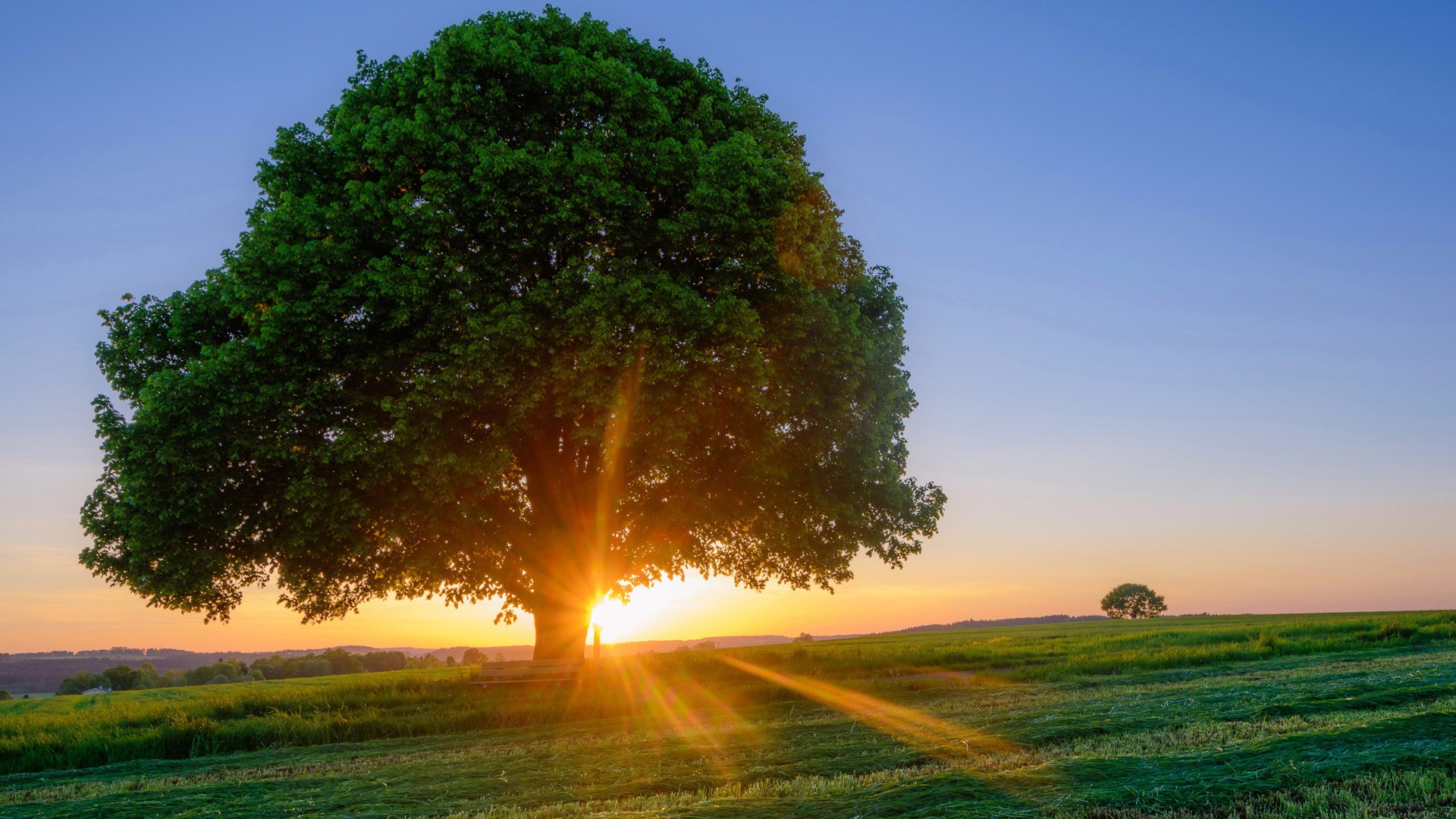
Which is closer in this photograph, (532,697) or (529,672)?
(532,697)

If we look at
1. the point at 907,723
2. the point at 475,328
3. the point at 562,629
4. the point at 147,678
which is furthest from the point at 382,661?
the point at 907,723

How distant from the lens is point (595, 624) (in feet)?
116

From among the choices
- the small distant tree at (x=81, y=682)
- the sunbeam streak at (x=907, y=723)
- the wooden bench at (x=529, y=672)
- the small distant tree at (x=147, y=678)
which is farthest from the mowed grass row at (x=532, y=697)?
the small distant tree at (x=81, y=682)

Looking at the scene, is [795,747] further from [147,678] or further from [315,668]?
[315,668]

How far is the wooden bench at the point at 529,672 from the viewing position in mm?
21938

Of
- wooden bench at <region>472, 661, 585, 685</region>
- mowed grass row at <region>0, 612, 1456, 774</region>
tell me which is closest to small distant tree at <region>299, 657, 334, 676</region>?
mowed grass row at <region>0, 612, 1456, 774</region>

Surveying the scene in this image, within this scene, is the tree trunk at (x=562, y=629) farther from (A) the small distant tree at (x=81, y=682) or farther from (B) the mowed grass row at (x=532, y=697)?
(A) the small distant tree at (x=81, y=682)

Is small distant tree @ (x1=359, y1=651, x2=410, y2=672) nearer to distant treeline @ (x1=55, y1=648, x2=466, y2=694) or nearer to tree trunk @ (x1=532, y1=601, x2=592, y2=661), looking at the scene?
distant treeline @ (x1=55, y1=648, x2=466, y2=694)

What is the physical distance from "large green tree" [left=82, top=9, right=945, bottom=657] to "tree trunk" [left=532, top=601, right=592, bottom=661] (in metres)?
3.45

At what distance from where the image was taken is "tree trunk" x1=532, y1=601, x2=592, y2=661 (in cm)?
2477

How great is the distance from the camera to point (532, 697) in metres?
20.0

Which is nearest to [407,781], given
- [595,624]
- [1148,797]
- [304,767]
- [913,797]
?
[304,767]

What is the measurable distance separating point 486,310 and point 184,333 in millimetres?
8086

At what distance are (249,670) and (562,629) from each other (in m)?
47.7
